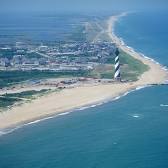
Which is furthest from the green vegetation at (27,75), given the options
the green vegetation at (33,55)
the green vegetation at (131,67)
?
the green vegetation at (33,55)

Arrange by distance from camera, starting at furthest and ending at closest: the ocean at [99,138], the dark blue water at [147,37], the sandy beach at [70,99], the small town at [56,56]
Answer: the dark blue water at [147,37] < the small town at [56,56] < the sandy beach at [70,99] < the ocean at [99,138]

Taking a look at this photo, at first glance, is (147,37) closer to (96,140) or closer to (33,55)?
(33,55)

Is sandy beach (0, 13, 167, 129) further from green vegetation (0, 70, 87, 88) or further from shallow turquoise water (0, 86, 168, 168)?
green vegetation (0, 70, 87, 88)

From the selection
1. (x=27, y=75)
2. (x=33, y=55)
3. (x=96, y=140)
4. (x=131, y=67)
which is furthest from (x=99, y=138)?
(x=33, y=55)

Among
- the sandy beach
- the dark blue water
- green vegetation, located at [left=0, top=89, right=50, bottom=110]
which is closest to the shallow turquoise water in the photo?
the sandy beach

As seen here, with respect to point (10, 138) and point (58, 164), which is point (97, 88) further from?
point (58, 164)

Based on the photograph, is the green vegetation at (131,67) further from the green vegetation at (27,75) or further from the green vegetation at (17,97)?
the green vegetation at (17,97)
